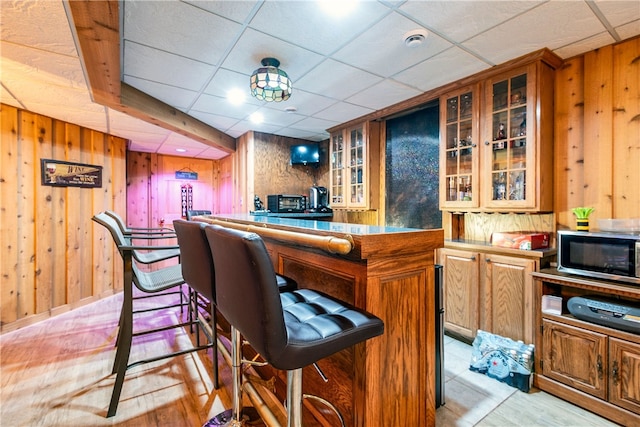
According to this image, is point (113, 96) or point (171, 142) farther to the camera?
point (171, 142)

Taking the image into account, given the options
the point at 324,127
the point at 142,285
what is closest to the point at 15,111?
the point at 142,285

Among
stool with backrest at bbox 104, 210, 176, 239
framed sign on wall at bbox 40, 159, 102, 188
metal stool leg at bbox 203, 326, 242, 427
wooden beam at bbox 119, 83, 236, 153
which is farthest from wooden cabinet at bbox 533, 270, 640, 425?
framed sign on wall at bbox 40, 159, 102, 188

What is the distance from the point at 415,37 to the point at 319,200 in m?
3.09

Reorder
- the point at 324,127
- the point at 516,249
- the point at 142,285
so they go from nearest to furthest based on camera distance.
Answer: the point at 142,285, the point at 516,249, the point at 324,127

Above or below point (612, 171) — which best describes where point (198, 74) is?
above

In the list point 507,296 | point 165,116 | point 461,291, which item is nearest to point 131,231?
point 165,116

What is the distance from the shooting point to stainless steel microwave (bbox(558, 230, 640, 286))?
177 cm

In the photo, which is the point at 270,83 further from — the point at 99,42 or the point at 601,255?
the point at 601,255

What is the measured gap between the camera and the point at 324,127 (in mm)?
4465

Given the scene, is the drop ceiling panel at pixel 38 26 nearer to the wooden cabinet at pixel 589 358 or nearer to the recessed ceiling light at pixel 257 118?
the recessed ceiling light at pixel 257 118

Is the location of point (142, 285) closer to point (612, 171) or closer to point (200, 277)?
point (200, 277)

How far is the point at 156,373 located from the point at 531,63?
3.72 meters

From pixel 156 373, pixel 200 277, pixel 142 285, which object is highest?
pixel 200 277

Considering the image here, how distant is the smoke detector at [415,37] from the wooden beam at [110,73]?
1.77 meters
